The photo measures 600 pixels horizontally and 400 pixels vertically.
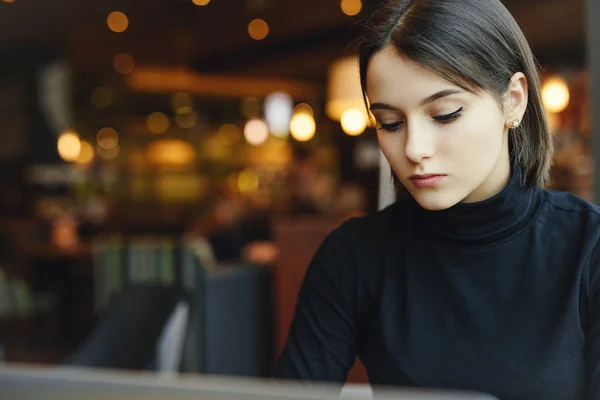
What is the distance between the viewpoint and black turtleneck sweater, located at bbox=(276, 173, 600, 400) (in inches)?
44.8

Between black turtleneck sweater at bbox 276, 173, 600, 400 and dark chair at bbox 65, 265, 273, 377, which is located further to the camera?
dark chair at bbox 65, 265, 273, 377

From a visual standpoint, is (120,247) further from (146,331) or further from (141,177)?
(141,177)

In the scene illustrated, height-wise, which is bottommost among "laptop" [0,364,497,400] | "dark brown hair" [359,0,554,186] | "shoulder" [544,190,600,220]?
"laptop" [0,364,497,400]

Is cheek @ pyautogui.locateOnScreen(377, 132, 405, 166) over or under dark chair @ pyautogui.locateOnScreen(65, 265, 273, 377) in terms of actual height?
over

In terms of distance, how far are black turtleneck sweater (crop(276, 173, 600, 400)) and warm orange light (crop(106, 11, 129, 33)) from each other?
7492mm

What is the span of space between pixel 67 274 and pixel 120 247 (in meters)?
2.15

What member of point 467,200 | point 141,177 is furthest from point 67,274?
point 467,200

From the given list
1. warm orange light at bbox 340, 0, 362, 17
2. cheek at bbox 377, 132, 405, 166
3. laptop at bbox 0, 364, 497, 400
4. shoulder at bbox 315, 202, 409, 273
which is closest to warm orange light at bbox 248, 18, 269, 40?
warm orange light at bbox 340, 0, 362, 17

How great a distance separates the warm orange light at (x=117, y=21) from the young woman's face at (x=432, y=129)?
25.0 ft

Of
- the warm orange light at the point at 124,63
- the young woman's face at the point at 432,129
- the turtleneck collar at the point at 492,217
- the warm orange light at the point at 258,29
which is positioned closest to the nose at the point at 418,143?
the young woman's face at the point at 432,129

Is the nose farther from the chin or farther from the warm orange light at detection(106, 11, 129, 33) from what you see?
the warm orange light at detection(106, 11, 129, 33)

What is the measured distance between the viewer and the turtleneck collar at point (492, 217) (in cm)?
119

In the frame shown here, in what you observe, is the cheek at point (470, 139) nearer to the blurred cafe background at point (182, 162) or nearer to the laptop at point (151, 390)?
the blurred cafe background at point (182, 162)

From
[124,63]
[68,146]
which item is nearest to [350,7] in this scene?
[124,63]
